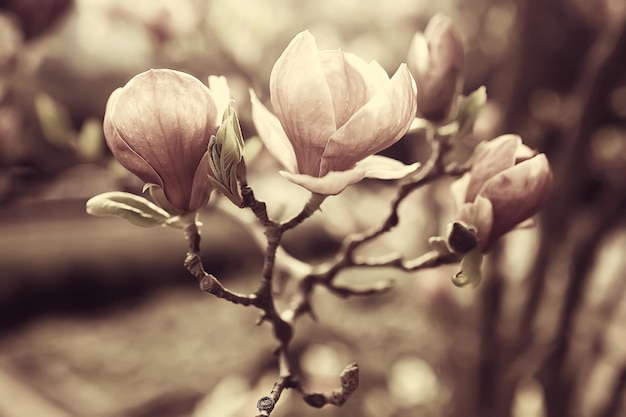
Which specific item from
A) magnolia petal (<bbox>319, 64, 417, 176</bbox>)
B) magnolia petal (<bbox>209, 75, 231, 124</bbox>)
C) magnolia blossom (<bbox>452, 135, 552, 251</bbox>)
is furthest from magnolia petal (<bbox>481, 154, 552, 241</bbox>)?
magnolia petal (<bbox>209, 75, 231, 124</bbox>)

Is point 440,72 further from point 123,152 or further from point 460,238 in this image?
point 123,152

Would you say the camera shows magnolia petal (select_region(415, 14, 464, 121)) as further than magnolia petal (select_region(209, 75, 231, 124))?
Yes

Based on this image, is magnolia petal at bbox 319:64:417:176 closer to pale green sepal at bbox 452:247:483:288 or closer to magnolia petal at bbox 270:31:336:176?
magnolia petal at bbox 270:31:336:176

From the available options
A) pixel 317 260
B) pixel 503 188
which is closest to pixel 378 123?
pixel 503 188

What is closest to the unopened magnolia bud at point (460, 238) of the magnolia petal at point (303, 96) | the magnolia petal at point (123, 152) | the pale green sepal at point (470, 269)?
the pale green sepal at point (470, 269)

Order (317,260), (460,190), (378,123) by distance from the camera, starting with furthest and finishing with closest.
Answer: (317,260) → (460,190) → (378,123)

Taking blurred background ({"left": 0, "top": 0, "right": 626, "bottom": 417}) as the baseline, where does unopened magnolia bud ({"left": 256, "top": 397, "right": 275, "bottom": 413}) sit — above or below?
below

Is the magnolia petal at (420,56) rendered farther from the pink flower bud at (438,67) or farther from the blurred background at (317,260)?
the blurred background at (317,260)
